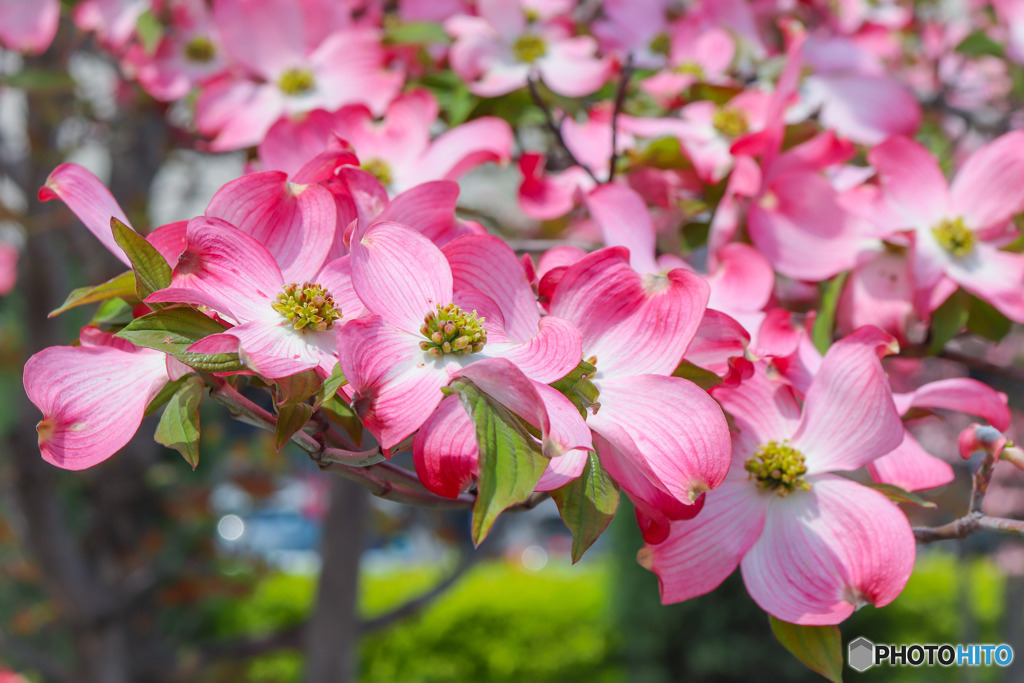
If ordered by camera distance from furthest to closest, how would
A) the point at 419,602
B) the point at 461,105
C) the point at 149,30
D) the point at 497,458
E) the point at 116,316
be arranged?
the point at 419,602 < the point at 149,30 < the point at 461,105 < the point at 116,316 < the point at 497,458

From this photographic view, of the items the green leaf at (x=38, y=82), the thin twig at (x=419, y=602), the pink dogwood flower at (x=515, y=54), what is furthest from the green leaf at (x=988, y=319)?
the thin twig at (x=419, y=602)

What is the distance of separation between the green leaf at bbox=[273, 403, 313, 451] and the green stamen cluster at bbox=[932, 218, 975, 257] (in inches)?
18.2

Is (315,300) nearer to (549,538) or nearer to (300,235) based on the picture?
(300,235)

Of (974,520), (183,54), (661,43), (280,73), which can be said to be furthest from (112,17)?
(974,520)

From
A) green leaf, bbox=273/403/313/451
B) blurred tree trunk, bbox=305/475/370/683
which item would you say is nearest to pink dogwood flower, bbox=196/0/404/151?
green leaf, bbox=273/403/313/451

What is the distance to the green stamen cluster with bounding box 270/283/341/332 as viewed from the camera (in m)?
0.35

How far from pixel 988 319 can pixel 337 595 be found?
111cm

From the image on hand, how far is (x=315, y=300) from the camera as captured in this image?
0.36 metres

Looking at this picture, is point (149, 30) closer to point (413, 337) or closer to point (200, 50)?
point (200, 50)

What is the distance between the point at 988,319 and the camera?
593 millimetres

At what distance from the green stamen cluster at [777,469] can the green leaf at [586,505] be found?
11cm

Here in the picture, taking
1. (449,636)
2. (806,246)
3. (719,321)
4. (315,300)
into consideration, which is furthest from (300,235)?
(449,636)

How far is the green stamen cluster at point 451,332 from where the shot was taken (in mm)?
343

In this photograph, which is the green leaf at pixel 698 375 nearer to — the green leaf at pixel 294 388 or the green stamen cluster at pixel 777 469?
the green stamen cluster at pixel 777 469
